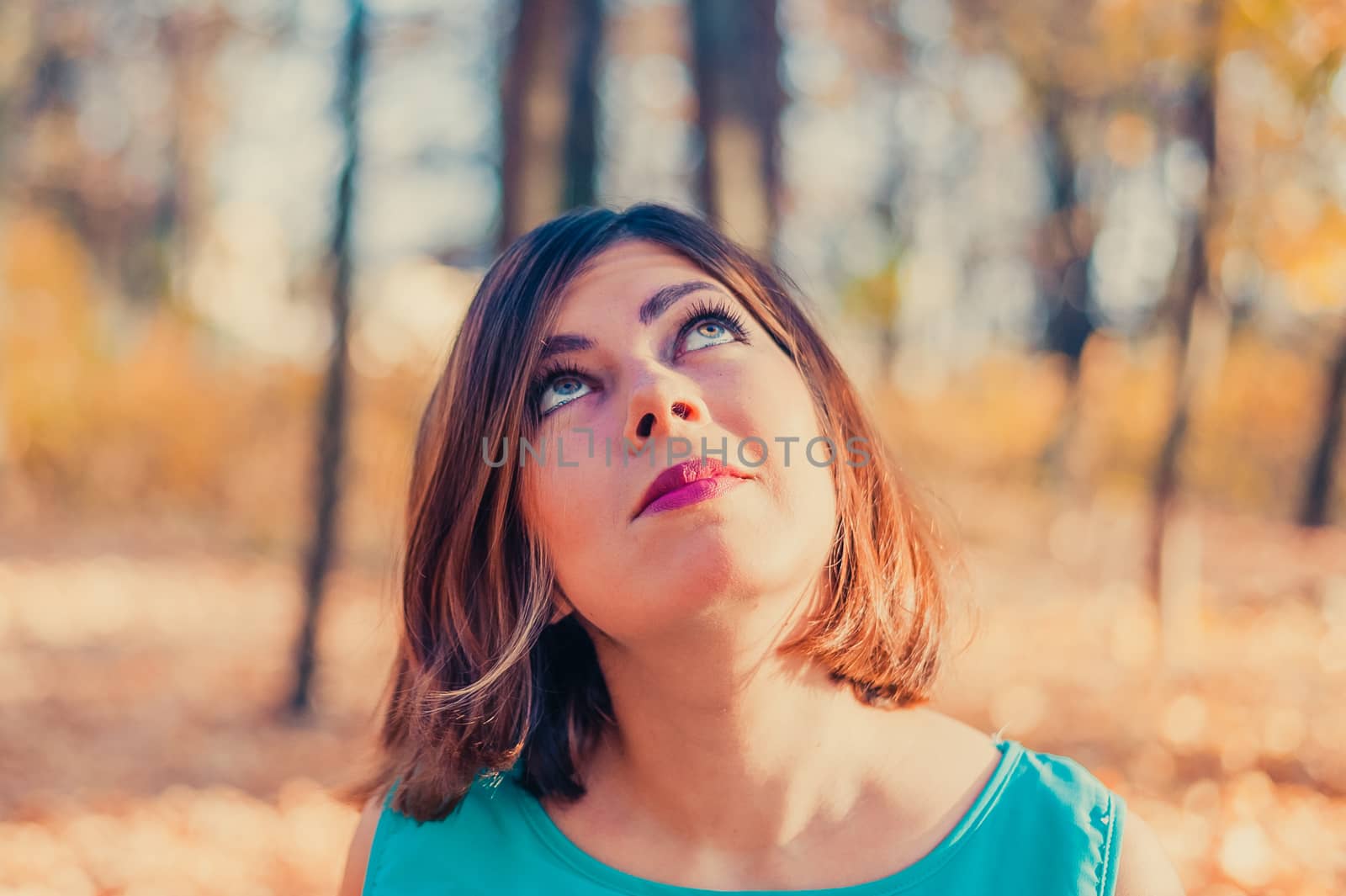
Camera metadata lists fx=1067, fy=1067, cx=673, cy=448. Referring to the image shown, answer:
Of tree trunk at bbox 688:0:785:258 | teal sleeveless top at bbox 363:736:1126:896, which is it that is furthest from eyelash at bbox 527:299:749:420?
tree trunk at bbox 688:0:785:258

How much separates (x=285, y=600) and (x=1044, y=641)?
8.00 m

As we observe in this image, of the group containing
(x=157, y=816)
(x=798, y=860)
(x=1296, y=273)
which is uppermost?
(x=1296, y=273)

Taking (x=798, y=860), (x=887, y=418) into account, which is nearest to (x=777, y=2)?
(x=798, y=860)

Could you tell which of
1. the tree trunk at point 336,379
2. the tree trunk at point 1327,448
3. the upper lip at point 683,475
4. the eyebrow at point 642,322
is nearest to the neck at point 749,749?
the upper lip at point 683,475

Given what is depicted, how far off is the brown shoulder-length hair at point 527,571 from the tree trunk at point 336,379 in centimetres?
469

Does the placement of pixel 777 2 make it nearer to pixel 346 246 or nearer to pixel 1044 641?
pixel 346 246

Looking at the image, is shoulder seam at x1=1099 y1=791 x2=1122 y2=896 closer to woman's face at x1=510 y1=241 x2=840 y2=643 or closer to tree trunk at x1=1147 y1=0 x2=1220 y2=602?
woman's face at x1=510 y1=241 x2=840 y2=643

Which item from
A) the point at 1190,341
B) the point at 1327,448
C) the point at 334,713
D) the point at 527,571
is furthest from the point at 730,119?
the point at 1327,448

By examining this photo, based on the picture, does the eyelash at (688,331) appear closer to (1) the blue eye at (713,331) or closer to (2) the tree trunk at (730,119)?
(1) the blue eye at (713,331)

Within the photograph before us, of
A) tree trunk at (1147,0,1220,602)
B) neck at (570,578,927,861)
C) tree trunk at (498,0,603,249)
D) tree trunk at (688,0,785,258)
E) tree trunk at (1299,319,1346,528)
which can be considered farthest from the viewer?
tree trunk at (1299,319,1346,528)

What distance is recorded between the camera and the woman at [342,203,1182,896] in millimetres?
1482

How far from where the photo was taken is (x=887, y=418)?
55.6ft

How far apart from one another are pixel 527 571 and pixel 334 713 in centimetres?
571

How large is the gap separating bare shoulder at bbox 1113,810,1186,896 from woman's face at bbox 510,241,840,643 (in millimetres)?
573
